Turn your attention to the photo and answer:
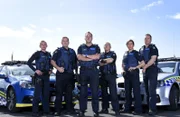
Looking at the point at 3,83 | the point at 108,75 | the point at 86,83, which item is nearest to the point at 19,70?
the point at 3,83

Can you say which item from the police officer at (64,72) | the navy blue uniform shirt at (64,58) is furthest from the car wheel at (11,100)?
the navy blue uniform shirt at (64,58)

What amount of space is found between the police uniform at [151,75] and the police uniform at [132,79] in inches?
8.2

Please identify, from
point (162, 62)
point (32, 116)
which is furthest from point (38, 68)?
point (162, 62)

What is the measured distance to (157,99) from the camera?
761 centimetres

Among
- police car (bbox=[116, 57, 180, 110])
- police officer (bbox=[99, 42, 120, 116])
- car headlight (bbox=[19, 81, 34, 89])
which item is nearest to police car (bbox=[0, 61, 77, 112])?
car headlight (bbox=[19, 81, 34, 89])

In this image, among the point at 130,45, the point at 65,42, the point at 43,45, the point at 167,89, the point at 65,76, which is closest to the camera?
the point at 65,76

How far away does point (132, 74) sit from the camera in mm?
7414

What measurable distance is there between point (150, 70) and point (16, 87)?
347 cm

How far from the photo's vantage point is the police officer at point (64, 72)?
7.10m

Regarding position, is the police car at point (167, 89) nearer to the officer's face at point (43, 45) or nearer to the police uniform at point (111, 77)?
the police uniform at point (111, 77)

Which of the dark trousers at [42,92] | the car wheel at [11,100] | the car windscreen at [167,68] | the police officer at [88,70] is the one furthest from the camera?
the car windscreen at [167,68]

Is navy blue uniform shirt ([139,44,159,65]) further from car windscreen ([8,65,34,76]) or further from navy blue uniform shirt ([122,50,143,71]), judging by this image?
car windscreen ([8,65,34,76])

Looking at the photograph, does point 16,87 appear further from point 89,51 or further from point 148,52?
point 148,52

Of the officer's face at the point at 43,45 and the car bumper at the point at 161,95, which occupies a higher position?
the officer's face at the point at 43,45
